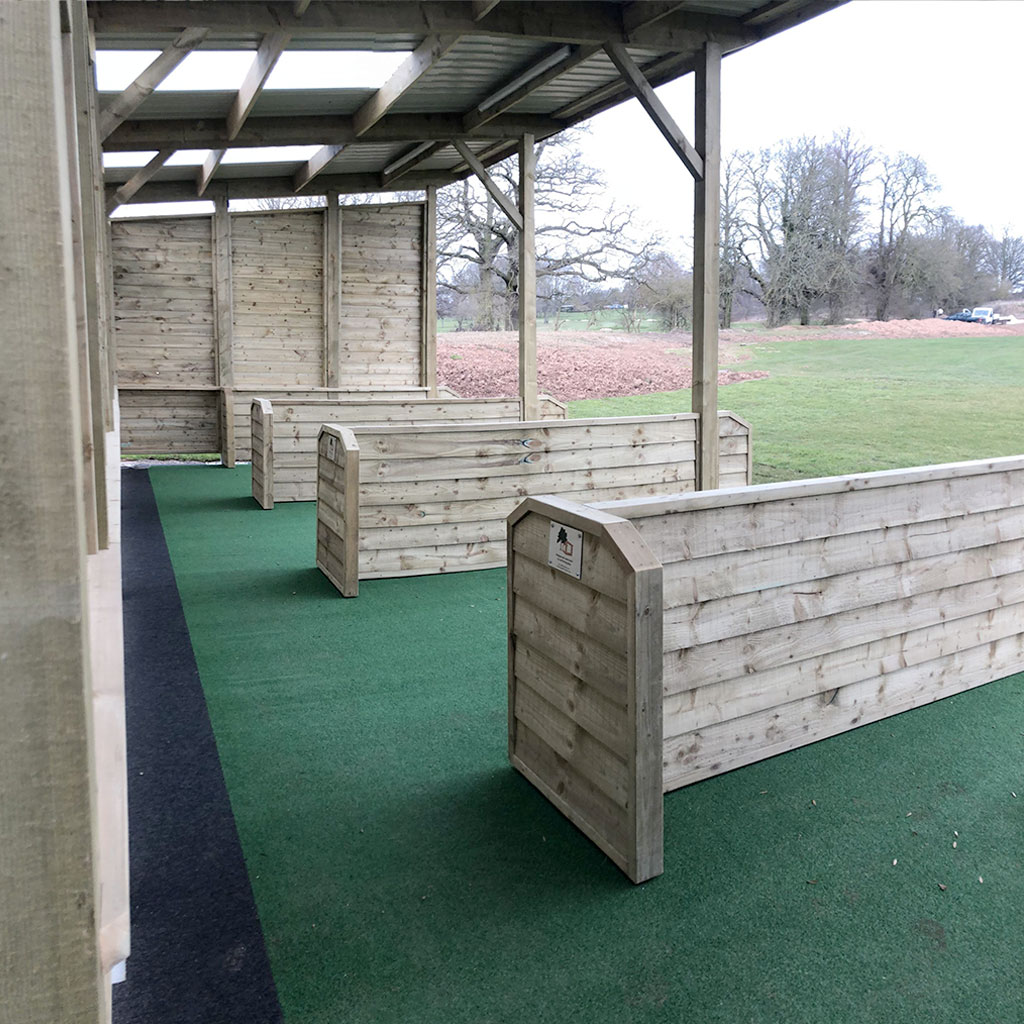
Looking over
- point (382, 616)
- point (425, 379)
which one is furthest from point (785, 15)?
point (425, 379)

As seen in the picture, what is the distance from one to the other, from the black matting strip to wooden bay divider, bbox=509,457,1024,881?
0.95 metres

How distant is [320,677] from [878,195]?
17.3 feet

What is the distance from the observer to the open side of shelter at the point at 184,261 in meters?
0.73

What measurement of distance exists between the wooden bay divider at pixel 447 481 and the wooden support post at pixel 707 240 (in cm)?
44

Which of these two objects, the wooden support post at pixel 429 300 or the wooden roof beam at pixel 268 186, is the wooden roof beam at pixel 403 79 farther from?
the wooden support post at pixel 429 300

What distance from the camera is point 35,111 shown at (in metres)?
0.70

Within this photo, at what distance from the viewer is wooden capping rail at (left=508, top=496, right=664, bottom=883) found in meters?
2.34

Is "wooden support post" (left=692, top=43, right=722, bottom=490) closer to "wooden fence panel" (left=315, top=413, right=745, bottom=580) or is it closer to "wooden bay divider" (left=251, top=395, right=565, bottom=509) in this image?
"wooden fence panel" (left=315, top=413, right=745, bottom=580)

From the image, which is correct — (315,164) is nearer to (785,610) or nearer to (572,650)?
(785,610)

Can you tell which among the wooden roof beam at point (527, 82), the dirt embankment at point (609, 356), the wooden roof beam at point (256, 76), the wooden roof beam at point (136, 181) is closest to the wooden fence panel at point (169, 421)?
the wooden roof beam at point (136, 181)

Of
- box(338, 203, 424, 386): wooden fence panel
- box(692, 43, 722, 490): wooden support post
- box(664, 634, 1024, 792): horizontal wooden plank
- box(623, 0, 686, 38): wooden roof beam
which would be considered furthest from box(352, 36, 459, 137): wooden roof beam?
box(664, 634, 1024, 792): horizontal wooden plank

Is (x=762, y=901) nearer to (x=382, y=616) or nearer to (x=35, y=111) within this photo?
(x=35, y=111)

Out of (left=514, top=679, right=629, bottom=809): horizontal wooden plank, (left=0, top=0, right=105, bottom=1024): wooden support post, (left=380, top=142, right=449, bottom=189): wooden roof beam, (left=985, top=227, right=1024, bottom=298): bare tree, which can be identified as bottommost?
(left=514, top=679, right=629, bottom=809): horizontal wooden plank

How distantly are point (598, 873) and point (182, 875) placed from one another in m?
1.10
